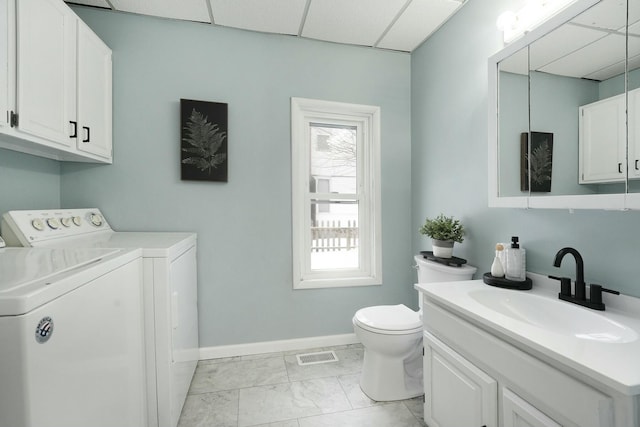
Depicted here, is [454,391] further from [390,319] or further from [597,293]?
[597,293]

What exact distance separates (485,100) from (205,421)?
248 centimetres

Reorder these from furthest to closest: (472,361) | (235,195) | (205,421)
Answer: (235,195), (205,421), (472,361)

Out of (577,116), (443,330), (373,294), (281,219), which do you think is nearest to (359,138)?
(281,219)

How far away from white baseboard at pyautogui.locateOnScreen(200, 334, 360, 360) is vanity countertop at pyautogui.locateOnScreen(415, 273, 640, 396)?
1.28 metres

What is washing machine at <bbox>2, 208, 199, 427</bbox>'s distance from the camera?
1.44m

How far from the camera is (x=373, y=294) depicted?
2.57 m

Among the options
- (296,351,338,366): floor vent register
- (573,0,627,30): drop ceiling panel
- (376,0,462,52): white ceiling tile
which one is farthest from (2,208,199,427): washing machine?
(376,0,462,52): white ceiling tile

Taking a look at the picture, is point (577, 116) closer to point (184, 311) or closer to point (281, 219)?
point (281, 219)

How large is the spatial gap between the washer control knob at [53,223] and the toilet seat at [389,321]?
184cm

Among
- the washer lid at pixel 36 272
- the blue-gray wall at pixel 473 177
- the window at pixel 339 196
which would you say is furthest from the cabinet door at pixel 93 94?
the blue-gray wall at pixel 473 177

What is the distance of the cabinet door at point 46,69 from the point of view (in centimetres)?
129

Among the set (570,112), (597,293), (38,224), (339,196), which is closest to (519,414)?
(597,293)

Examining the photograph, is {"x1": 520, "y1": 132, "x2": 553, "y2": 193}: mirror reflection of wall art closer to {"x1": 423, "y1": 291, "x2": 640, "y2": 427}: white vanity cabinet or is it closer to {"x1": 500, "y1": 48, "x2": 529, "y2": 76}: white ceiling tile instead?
{"x1": 500, "y1": 48, "x2": 529, "y2": 76}: white ceiling tile

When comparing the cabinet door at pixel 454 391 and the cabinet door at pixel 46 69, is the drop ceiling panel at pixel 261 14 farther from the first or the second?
the cabinet door at pixel 454 391
